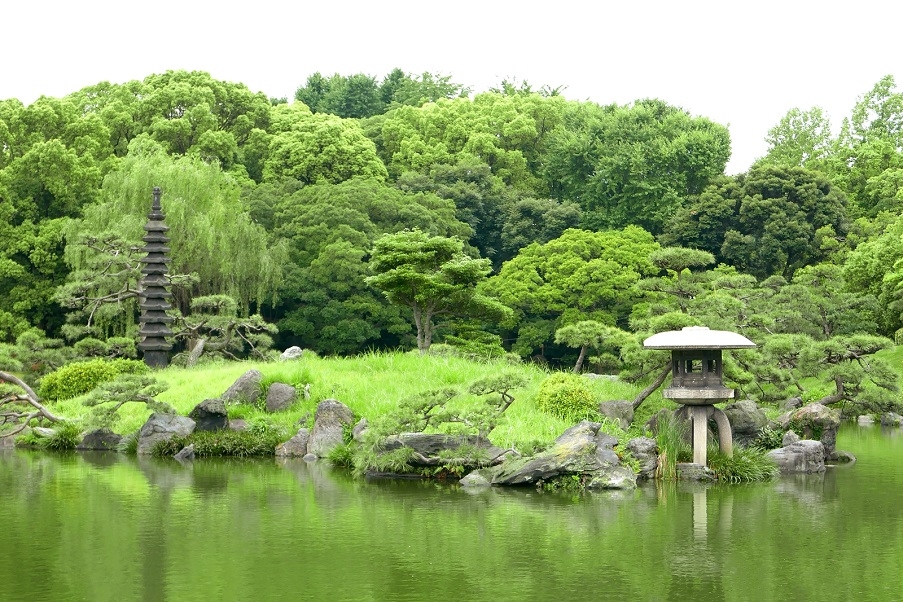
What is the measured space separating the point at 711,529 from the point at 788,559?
5.44ft

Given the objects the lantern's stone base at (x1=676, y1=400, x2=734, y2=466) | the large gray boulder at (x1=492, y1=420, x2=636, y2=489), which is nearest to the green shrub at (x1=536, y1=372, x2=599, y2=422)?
the lantern's stone base at (x1=676, y1=400, x2=734, y2=466)

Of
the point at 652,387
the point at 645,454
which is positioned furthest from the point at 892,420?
the point at 645,454

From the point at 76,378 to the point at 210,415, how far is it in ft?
17.5

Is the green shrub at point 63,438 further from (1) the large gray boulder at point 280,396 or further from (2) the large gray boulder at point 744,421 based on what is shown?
(2) the large gray boulder at point 744,421

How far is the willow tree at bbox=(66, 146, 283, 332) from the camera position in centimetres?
3106

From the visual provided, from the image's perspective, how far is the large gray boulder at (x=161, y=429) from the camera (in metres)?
20.9

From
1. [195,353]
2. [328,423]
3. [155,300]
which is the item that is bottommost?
[328,423]

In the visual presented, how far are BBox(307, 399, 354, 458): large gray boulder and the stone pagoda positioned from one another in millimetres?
8899

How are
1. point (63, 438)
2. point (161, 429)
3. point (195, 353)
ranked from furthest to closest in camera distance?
point (195, 353), point (63, 438), point (161, 429)

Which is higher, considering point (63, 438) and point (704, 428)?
point (704, 428)

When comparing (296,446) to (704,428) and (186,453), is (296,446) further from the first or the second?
(704,428)

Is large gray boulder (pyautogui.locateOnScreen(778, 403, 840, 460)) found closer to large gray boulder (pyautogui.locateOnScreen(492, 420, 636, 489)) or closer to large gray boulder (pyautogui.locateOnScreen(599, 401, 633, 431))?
large gray boulder (pyautogui.locateOnScreen(599, 401, 633, 431))

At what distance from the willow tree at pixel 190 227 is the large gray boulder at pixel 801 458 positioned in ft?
54.7

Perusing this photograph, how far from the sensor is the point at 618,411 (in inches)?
763
